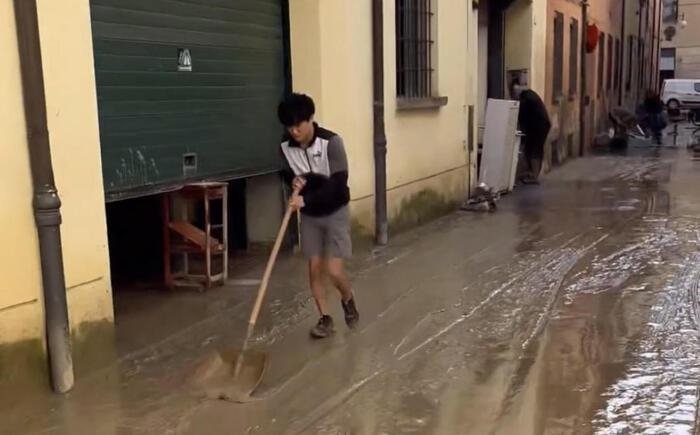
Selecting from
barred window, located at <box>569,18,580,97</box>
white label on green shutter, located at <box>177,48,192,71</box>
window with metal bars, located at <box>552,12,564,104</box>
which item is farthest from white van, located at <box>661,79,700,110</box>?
white label on green shutter, located at <box>177,48,192,71</box>

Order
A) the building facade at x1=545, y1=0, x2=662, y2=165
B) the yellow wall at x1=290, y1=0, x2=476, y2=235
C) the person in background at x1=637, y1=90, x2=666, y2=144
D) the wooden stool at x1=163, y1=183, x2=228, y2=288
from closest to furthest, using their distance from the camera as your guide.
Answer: the wooden stool at x1=163, y1=183, x2=228, y2=288 → the yellow wall at x1=290, y1=0, x2=476, y2=235 → the building facade at x1=545, y1=0, x2=662, y2=165 → the person in background at x1=637, y1=90, x2=666, y2=144

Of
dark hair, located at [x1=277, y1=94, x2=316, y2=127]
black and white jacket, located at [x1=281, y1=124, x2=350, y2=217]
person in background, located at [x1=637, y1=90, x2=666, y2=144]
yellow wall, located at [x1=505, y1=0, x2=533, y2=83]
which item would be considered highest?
yellow wall, located at [x1=505, y1=0, x2=533, y2=83]

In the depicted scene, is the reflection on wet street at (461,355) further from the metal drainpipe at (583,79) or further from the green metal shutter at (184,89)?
the metal drainpipe at (583,79)

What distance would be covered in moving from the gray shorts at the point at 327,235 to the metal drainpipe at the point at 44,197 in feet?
5.21

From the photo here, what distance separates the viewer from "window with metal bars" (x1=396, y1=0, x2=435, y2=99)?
9664mm

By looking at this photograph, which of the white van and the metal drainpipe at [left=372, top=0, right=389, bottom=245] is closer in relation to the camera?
the metal drainpipe at [left=372, top=0, right=389, bottom=245]

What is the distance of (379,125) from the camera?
27.7ft

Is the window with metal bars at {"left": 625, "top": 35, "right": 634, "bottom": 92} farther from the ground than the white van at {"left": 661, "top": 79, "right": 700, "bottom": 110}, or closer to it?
farther from the ground

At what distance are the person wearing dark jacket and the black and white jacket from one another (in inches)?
332

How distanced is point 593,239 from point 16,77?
6.32 m

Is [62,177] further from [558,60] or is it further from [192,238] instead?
[558,60]

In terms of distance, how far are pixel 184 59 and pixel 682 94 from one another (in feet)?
111

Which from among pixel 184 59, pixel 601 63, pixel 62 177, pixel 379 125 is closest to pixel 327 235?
pixel 62 177

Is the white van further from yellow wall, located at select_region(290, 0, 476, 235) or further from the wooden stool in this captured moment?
the wooden stool
